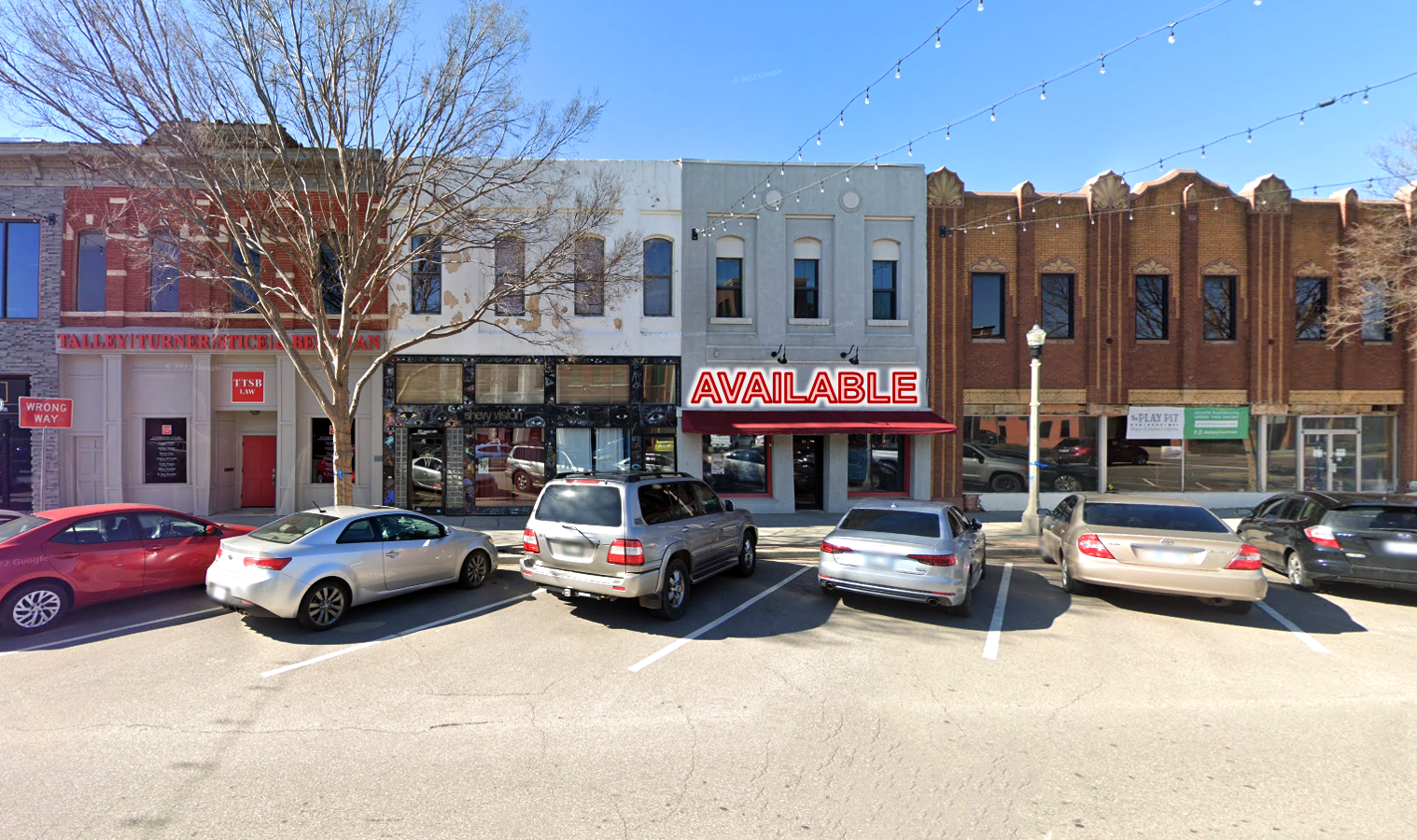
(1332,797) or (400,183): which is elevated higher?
(400,183)

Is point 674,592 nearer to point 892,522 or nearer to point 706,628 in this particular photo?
point 706,628

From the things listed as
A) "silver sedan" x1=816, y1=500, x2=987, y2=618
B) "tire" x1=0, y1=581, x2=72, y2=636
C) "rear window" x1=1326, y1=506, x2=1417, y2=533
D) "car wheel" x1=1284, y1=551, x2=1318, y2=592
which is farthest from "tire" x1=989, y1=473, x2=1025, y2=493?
"tire" x1=0, y1=581, x2=72, y2=636

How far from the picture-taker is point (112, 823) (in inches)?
131

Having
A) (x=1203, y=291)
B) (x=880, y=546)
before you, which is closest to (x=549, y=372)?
(x=880, y=546)

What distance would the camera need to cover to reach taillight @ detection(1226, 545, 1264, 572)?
7012 mm

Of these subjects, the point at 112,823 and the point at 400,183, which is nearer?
the point at 112,823

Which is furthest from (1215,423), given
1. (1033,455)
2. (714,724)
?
(714,724)

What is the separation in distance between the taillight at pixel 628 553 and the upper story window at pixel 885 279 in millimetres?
11451

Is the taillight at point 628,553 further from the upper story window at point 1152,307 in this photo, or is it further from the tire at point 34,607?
the upper story window at point 1152,307

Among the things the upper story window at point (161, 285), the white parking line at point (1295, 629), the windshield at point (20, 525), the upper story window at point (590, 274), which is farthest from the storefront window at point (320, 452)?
the white parking line at point (1295, 629)

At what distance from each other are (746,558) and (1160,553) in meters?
5.37

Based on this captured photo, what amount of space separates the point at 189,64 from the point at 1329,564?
18.5 metres

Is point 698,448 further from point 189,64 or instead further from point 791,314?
point 189,64

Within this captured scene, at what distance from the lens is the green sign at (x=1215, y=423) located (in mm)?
16484
